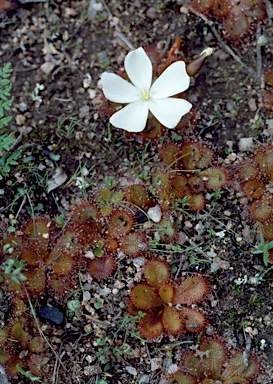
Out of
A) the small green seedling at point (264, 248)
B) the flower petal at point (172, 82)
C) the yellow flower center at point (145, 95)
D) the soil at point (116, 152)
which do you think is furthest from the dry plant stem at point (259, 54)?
the small green seedling at point (264, 248)

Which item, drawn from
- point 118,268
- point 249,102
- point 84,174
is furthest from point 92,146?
point 249,102

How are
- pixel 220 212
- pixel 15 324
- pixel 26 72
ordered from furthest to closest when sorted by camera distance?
pixel 26 72, pixel 220 212, pixel 15 324

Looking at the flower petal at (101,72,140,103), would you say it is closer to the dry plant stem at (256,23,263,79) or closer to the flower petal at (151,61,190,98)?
the flower petal at (151,61,190,98)

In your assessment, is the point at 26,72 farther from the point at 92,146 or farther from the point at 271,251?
the point at 271,251

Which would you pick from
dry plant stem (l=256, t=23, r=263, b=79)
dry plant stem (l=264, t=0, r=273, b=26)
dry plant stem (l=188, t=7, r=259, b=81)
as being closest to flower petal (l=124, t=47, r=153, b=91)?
dry plant stem (l=188, t=7, r=259, b=81)

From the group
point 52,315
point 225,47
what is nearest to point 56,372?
point 52,315

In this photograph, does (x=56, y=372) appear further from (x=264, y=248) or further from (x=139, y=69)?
(x=139, y=69)
